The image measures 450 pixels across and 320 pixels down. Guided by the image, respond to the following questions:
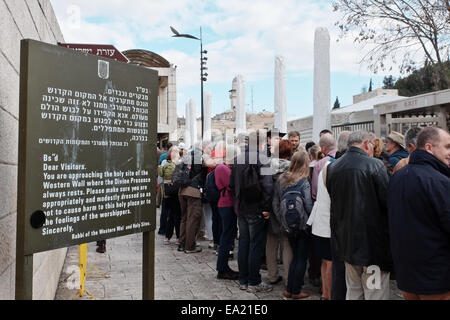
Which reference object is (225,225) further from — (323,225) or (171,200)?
(171,200)

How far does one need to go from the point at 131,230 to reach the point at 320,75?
602cm

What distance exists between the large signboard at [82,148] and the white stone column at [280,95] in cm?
769

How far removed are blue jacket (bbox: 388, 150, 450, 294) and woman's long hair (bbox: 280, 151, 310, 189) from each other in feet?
6.23

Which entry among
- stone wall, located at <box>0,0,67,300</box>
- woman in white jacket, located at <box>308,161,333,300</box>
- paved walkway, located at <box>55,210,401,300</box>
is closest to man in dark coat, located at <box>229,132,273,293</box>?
paved walkway, located at <box>55,210,401,300</box>

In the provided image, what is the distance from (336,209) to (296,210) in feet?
3.15

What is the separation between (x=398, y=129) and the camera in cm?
890

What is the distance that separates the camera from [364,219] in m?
3.66

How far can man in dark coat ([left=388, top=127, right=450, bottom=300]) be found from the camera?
2889 millimetres

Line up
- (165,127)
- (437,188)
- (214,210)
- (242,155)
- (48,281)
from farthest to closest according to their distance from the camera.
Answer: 1. (165,127)
2. (214,210)
3. (242,155)
4. (48,281)
5. (437,188)

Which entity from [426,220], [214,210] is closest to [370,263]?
[426,220]

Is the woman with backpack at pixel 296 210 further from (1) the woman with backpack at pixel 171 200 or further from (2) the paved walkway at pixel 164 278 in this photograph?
(1) the woman with backpack at pixel 171 200

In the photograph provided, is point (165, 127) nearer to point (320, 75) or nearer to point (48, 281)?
point (320, 75)

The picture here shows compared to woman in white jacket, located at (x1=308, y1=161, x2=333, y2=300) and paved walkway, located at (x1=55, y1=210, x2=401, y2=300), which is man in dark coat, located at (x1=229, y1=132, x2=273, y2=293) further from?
woman in white jacket, located at (x1=308, y1=161, x2=333, y2=300)

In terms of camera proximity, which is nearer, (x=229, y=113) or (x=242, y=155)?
(x=242, y=155)
